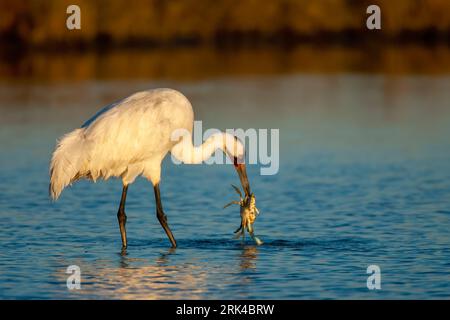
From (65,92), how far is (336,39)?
15.5 m

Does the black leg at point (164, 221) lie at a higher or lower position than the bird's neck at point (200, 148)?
lower

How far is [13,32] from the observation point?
128 ft

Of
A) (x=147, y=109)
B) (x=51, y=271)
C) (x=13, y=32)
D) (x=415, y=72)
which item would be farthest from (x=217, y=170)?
(x=13, y=32)

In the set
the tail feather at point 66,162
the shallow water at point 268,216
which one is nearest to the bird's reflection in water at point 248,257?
the shallow water at point 268,216

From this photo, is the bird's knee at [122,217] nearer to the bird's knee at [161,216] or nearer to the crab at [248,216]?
the bird's knee at [161,216]

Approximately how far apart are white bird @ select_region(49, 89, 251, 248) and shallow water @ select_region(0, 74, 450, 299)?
71 cm

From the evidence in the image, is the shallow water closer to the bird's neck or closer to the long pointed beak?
the long pointed beak

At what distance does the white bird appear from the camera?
12.7m

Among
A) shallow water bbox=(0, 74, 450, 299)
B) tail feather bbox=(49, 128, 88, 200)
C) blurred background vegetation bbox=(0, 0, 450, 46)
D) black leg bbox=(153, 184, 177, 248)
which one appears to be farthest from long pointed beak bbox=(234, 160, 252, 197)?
blurred background vegetation bbox=(0, 0, 450, 46)

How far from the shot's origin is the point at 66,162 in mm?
12594

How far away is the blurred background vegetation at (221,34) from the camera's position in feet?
117

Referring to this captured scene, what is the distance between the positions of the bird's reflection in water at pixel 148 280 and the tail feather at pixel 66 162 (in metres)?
1.02

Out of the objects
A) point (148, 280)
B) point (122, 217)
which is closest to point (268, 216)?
point (122, 217)
